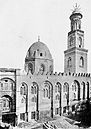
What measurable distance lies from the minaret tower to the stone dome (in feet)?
A: 19.3

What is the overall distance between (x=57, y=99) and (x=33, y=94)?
6195 millimetres

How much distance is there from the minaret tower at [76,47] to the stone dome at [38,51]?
5.88 meters

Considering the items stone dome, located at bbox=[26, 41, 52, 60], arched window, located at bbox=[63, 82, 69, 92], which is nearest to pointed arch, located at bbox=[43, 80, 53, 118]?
arched window, located at bbox=[63, 82, 69, 92]

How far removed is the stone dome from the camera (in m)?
38.2

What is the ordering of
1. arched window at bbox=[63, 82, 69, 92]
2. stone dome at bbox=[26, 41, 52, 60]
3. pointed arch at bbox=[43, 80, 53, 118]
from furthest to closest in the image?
stone dome at bbox=[26, 41, 52, 60] → arched window at bbox=[63, 82, 69, 92] → pointed arch at bbox=[43, 80, 53, 118]

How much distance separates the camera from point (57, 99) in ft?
109

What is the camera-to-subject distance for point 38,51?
126 feet

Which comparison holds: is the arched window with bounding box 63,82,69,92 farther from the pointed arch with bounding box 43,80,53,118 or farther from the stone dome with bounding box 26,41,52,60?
the stone dome with bounding box 26,41,52,60

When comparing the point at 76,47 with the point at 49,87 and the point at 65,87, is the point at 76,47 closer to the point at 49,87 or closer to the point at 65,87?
the point at 65,87

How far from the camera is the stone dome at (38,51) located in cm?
3816

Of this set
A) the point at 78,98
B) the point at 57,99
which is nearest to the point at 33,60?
the point at 57,99

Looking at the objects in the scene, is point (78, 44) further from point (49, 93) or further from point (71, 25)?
point (49, 93)

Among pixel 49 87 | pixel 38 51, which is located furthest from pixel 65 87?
pixel 38 51

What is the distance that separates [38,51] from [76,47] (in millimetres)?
9882
